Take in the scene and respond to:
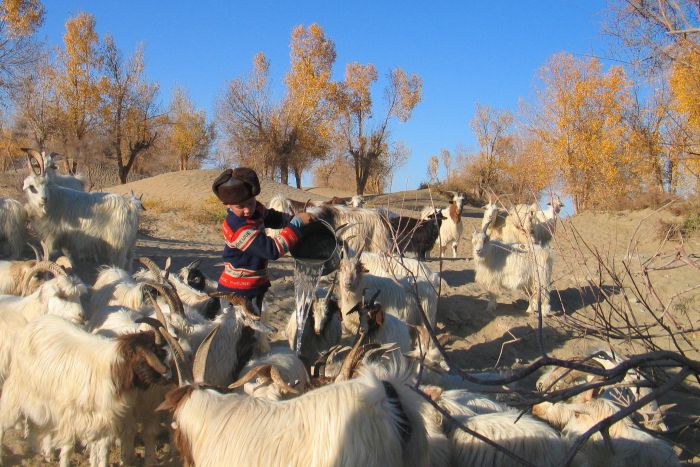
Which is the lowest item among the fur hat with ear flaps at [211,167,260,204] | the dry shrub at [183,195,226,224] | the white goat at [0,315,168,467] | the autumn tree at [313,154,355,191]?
the white goat at [0,315,168,467]

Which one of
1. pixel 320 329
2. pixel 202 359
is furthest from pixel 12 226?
pixel 202 359

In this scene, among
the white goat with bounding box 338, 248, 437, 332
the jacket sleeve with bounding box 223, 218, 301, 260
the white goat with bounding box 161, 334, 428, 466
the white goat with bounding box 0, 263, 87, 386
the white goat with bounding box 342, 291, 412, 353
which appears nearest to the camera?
the white goat with bounding box 161, 334, 428, 466

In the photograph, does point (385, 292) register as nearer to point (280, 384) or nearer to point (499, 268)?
point (499, 268)

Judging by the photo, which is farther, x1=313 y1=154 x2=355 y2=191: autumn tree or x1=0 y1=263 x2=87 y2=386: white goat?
x1=313 y1=154 x2=355 y2=191: autumn tree

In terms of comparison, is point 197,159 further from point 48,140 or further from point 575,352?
point 575,352

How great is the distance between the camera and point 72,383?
13.6 feet

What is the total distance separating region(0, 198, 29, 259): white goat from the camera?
870 centimetres

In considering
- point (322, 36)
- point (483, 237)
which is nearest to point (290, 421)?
point (483, 237)

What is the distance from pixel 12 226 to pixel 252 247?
20.3 feet

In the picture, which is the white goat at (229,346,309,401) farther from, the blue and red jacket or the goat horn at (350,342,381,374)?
the blue and red jacket

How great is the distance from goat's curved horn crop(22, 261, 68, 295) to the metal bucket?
2354 mm

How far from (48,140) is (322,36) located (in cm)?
1861

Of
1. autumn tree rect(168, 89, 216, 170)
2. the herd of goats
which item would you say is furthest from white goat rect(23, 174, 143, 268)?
autumn tree rect(168, 89, 216, 170)

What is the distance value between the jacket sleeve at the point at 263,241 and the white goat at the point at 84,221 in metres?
5.29
